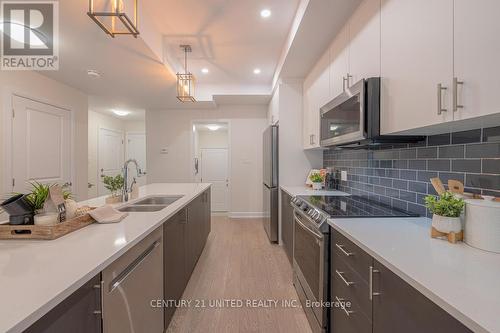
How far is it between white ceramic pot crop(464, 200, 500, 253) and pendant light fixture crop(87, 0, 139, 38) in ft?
6.80

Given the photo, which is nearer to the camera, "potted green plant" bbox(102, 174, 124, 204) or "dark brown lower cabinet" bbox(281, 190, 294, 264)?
"potted green plant" bbox(102, 174, 124, 204)

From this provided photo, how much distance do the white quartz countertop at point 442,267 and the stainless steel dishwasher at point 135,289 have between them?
1062 millimetres

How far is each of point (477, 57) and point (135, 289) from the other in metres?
1.72

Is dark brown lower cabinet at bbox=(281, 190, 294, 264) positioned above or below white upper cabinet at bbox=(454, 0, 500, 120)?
below

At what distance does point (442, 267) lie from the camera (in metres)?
0.79

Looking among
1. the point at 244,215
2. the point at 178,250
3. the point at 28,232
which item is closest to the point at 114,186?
the point at 178,250

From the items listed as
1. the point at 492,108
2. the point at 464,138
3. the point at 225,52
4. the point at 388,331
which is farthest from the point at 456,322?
the point at 225,52

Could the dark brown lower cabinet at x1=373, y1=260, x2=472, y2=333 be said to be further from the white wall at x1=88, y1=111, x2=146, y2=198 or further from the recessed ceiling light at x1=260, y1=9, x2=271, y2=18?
the white wall at x1=88, y1=111, x2=146, y2=198

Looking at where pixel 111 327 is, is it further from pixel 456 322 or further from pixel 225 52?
pixel 225 52

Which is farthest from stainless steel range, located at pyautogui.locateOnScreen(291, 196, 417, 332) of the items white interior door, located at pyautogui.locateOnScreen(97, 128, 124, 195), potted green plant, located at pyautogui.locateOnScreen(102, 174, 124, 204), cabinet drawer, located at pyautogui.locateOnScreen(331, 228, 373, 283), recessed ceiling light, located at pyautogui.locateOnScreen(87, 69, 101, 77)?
white interior door, located at pyautogui.locateOnScreen(97, 128, 124, 195)

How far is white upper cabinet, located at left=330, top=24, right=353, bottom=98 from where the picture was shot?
1.90 metres

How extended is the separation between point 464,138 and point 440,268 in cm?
80

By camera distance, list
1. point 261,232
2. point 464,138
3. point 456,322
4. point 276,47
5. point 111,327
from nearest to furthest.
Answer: point 456,322 → point 111,327 → point 464,138 → point 276,47 → point 261,232

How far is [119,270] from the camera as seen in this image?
1012 millimetres
